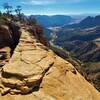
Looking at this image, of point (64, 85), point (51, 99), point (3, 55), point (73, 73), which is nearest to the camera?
point (51, 99)

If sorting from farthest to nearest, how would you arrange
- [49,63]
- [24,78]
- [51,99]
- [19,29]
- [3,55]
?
1. [19,29]
2. [3,55]
3. [49,63]
4. [24,78]
5. [51,99]

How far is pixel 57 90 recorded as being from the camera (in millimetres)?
51656

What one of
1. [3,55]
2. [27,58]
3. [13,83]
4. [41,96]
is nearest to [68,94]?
[41,96]

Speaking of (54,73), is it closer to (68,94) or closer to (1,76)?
(68,94)

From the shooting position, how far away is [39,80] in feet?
170

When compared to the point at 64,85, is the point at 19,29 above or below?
above

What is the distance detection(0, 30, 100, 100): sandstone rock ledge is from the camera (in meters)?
48.9

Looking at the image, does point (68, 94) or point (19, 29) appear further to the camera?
point (19, 29)

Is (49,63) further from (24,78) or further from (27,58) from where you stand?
(24,78)

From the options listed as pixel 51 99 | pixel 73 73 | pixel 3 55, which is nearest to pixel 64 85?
pixel 51 99

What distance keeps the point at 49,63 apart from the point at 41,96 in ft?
45.8

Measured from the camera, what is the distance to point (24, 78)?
50969 millimetres

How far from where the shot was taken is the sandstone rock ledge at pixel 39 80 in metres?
48.9

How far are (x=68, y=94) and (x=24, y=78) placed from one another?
8.75 meters
